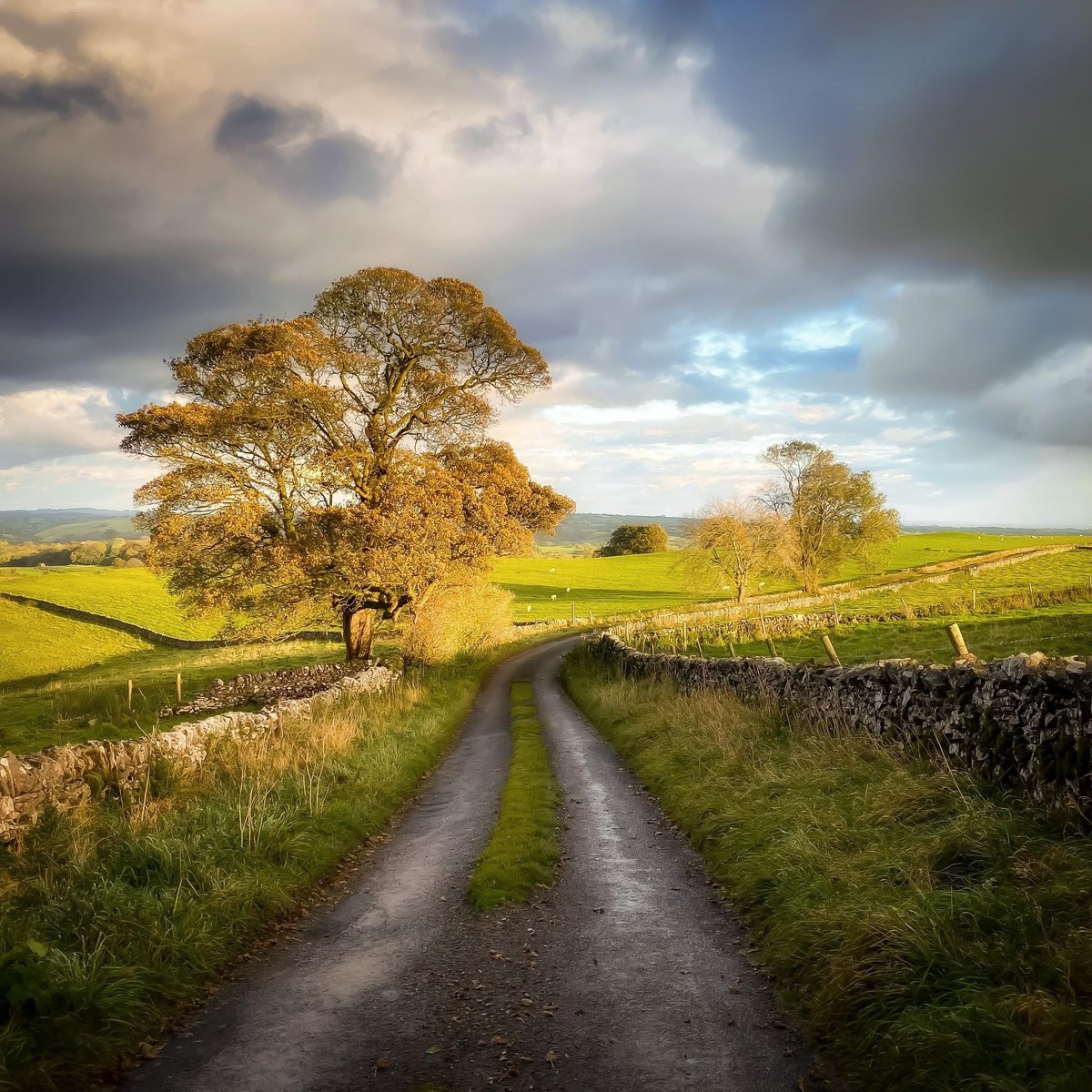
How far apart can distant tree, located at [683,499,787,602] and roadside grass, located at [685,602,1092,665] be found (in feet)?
84.6

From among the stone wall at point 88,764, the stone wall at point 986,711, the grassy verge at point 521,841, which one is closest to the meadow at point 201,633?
the stone wall at point 88,764

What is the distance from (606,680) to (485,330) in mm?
16303

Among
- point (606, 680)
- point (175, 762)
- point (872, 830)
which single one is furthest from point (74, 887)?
point (606, 680)

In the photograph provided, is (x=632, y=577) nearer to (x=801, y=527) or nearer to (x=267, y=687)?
(x=801, y=527)

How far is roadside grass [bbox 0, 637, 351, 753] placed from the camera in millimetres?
22312

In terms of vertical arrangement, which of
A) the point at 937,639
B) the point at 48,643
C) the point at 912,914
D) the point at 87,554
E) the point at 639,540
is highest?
the point at 87,554

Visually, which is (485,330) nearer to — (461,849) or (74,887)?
(461,849)

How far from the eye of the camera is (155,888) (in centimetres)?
841

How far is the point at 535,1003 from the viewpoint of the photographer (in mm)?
6922

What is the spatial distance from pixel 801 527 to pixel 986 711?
58.2 metres

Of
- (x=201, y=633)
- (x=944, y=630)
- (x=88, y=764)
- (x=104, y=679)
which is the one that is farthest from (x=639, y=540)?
(x=88, y=764)

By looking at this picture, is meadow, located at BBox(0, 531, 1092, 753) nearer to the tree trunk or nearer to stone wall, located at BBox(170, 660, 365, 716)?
stone wall, located at BBox(170, 660, 365, 716)

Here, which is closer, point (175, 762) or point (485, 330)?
point (175, 762)

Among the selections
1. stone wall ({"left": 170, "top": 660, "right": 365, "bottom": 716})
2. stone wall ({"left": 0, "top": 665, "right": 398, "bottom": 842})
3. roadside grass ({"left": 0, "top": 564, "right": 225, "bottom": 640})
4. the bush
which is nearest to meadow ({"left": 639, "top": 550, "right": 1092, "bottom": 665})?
the bush
